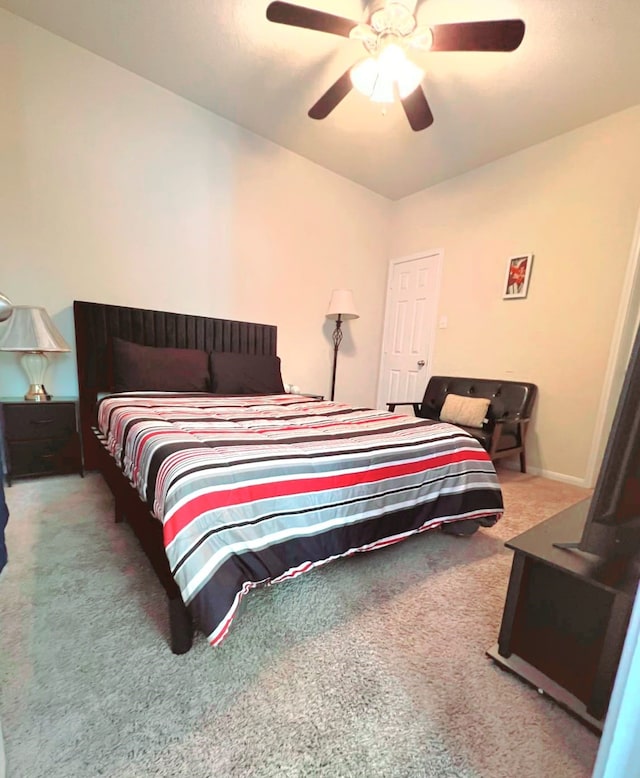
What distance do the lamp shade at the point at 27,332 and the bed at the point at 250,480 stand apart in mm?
328

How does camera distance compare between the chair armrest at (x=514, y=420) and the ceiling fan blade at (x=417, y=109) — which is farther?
the chair armrest at (x=514, y=420)

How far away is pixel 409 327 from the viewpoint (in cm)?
420

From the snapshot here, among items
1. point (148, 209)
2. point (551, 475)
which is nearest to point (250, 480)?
point (148, 209)

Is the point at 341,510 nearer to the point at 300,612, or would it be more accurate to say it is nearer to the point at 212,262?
the point at 300,612

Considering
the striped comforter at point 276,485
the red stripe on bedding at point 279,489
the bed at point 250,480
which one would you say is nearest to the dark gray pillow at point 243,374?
the bed at point 250,480

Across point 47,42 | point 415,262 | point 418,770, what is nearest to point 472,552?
point 418,770

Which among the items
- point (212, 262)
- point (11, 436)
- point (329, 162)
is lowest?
point (11, 436)

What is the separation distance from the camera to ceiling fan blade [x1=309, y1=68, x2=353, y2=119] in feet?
6.47

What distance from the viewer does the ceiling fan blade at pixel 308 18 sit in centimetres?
158

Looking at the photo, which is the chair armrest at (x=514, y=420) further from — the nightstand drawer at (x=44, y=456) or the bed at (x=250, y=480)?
the nightstand drawer at (x=44, y=456)

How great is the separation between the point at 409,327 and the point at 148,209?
120 inches

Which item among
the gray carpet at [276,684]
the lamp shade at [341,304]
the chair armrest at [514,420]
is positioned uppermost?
the lamp shade at [341,304]

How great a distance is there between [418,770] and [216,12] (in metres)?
3.53

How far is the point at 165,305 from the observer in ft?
9.64
